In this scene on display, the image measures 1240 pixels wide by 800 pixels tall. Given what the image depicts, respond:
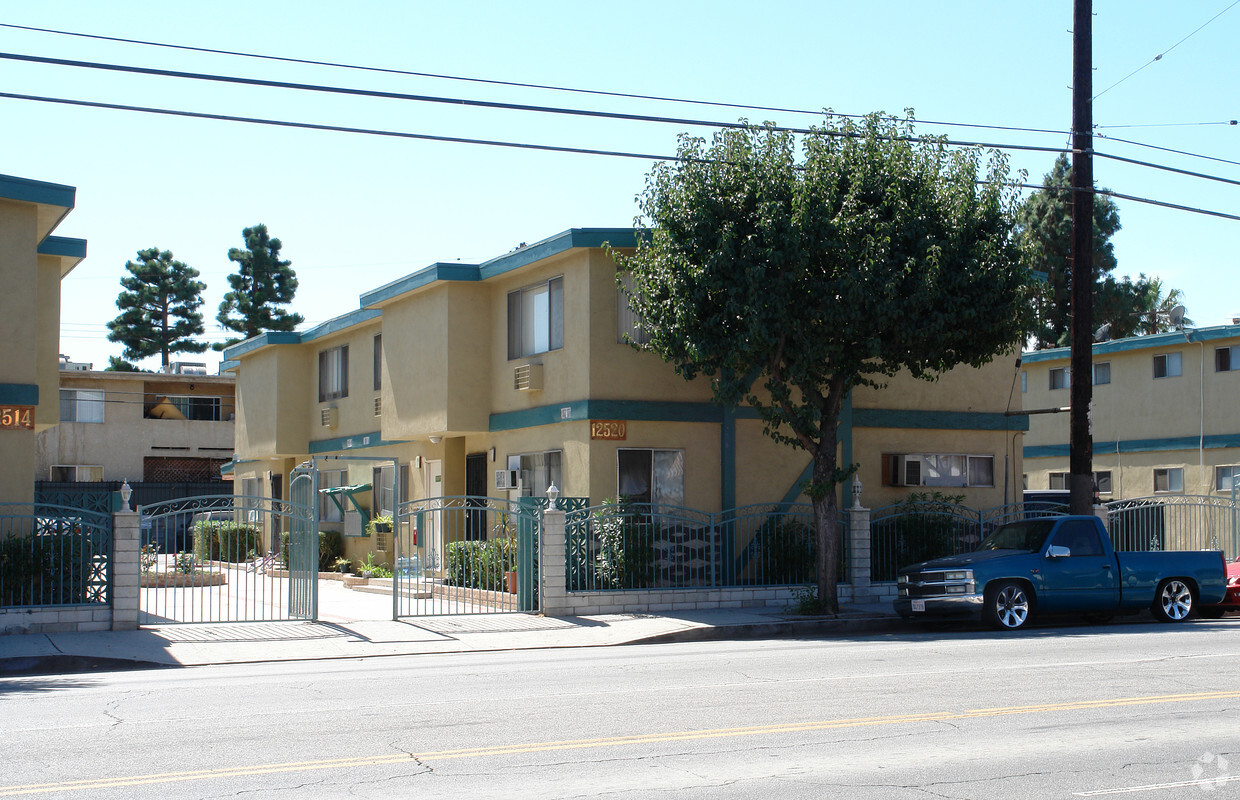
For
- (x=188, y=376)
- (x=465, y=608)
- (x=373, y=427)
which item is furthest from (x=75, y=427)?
(x=465, y=608)

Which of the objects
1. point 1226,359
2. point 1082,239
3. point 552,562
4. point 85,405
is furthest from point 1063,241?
point 85,405

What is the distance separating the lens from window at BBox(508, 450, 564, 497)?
22391mm

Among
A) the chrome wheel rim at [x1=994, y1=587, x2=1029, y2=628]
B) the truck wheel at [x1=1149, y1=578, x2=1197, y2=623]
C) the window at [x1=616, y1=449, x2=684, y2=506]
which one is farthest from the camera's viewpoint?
the window at [x1=616, y1=449, x2=684, y2=506]

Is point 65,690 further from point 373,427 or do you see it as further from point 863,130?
point 373,427

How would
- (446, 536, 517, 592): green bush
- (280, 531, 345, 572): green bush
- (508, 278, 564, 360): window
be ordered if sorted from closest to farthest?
(446, 536, 517, 592): green bush, (508, 278, 564, 360): window, (280, 531, 345, 572): green bush

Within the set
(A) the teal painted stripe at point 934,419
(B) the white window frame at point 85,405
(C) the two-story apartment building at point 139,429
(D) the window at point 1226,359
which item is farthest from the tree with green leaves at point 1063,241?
(B) the white window frame at point 85,405

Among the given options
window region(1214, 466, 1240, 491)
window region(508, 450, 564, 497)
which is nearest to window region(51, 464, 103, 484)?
window region(508, 450, 564, 497)

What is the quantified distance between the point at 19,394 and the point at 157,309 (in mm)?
46672

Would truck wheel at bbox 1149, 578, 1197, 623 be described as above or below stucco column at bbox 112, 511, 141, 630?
below

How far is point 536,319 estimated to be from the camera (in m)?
23.1

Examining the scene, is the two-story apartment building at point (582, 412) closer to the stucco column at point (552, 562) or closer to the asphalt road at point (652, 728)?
the stucco column at point (552, 562)

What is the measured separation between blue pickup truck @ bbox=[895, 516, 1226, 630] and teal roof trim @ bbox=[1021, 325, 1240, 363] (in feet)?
46.7

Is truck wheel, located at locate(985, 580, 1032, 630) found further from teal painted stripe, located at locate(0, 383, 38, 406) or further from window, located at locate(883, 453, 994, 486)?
teal painted stripe, located at locate(0, 383, 38, 406)

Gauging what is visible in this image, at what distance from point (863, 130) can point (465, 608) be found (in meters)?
10.0
